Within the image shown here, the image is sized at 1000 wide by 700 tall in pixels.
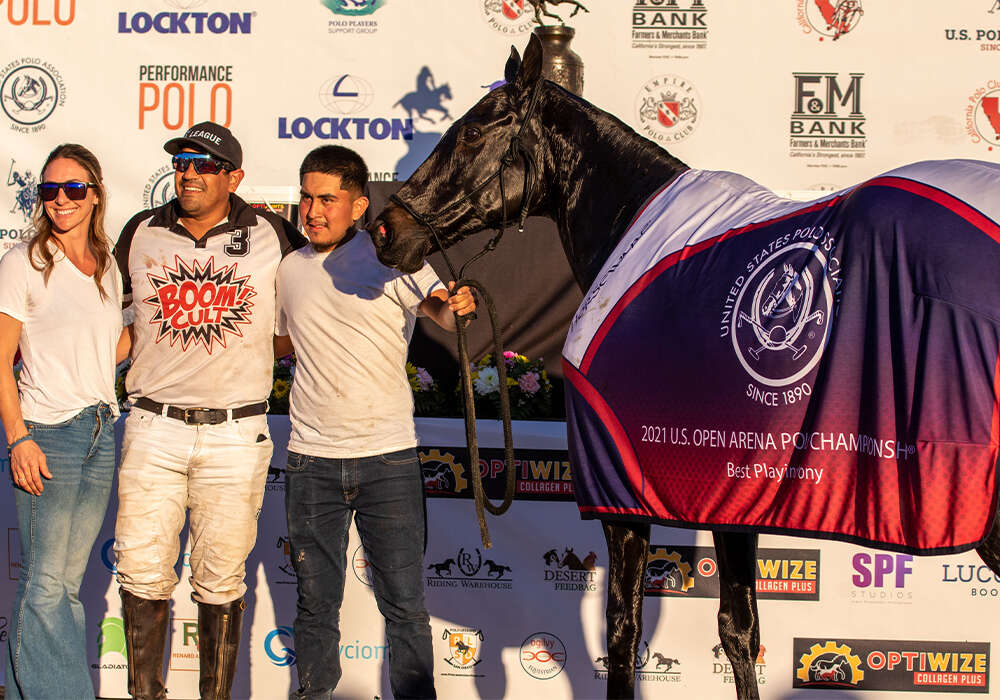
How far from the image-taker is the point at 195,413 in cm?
297

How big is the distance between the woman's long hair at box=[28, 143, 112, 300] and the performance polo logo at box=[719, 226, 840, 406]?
201 cm

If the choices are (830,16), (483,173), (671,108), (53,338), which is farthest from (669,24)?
(53,338)

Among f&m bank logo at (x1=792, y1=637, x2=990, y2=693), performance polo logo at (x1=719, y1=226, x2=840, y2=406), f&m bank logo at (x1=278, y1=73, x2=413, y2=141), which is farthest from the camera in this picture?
f&m bank logo at (x1=278, y1=73, x2=413, y2=141)

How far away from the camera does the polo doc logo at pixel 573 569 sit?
3996mm

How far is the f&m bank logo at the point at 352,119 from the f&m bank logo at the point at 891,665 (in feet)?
10.6

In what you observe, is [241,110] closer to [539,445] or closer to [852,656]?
[539,445]

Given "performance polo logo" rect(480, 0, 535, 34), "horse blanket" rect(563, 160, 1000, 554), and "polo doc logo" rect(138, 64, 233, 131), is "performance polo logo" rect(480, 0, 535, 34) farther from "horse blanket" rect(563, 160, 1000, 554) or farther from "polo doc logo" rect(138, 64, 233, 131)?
"horse blanket" rect(563, 160, 1000, 554)

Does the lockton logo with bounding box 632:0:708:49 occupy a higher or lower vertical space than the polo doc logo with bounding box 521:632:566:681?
higher

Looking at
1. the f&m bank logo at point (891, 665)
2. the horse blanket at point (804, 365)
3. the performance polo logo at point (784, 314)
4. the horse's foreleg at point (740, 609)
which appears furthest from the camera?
the f&m bank logo at point (891, 665)

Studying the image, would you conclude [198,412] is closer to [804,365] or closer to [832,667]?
[804,365]

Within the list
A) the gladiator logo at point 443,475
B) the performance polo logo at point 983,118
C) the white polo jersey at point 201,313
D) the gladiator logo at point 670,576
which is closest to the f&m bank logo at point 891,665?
the gladiator logo at point 670,576

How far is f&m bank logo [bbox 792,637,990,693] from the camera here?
397 cm

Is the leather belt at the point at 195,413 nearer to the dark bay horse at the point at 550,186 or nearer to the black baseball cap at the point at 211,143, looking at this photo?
the dark bay horse at the point at 550,186

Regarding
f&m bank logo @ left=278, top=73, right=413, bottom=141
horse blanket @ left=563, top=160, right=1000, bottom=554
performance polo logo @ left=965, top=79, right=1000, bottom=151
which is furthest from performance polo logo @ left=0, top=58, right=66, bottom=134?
performance polo logo @ left=965, top=79, right=1000, bottom=151
